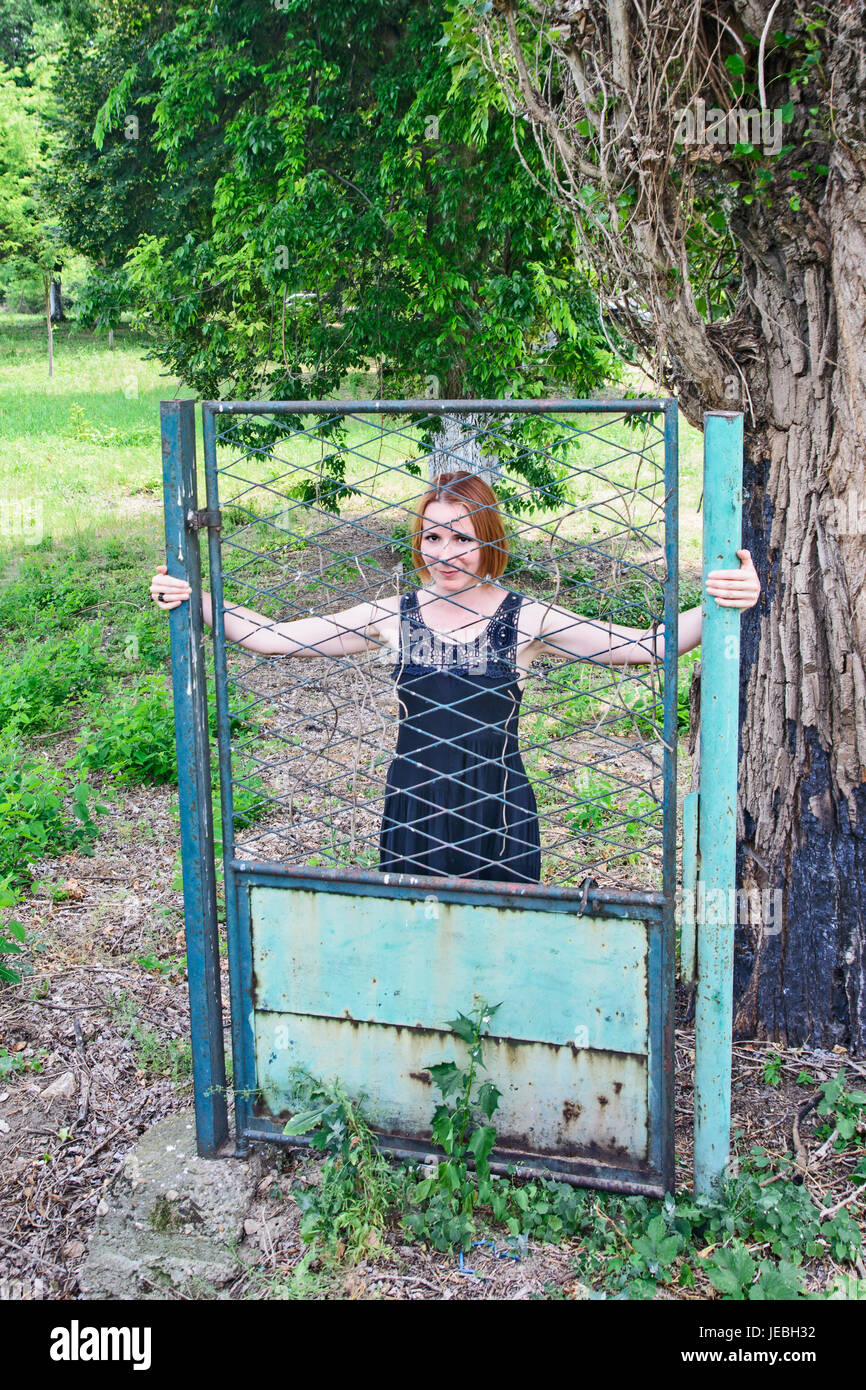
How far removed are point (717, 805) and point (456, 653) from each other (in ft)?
2.73

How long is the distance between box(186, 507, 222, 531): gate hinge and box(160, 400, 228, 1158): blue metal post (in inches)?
0.5

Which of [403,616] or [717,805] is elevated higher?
[403,616]

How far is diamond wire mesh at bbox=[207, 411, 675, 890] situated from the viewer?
2.69 metres

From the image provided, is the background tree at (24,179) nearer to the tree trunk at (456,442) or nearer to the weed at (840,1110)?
the tree trunk at (456,442)

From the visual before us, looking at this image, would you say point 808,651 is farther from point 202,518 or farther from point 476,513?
point 202,518

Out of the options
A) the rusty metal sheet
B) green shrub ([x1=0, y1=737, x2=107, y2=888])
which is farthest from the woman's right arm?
green shrub ([x1=0, y1=737, x2=107, y2=888])

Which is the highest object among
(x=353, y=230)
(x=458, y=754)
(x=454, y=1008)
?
(x=353, y=230)

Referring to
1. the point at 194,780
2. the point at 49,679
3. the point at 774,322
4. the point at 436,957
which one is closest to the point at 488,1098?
the point at 436,957

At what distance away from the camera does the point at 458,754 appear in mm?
2979

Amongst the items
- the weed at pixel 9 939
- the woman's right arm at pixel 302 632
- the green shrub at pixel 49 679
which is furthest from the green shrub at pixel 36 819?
the woman's right arm at pixel 302 632

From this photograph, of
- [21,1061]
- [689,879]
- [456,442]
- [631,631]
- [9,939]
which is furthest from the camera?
[456,442]

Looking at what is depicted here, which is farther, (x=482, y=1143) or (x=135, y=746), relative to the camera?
(x=135, y=746)

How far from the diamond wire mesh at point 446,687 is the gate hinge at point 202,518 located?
11cm

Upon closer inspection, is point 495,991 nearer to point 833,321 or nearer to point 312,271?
point 833,321
